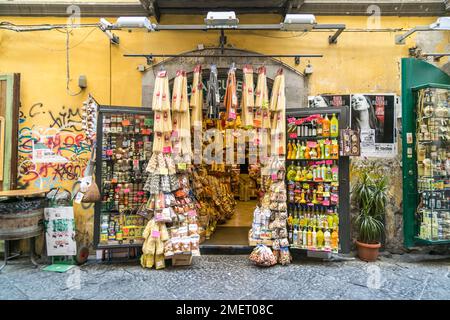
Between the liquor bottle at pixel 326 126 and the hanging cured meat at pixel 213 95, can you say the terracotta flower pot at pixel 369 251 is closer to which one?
the liquor bottle at pixel 326 126

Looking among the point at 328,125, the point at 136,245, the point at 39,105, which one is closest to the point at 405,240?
the point at 328,125

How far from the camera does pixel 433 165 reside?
512cm

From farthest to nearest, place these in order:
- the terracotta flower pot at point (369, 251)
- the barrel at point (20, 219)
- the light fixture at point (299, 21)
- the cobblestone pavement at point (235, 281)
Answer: the terracotta flower pot at point (369, 251) → the barrel at point (20, 219) → the light fixture at point (299, 21) → the cobblestone pavement at point (235, 281)

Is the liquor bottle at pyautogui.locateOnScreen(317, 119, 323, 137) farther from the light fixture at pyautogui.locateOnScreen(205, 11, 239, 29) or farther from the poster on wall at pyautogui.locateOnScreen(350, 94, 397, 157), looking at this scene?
the light fixture at pyautogui.locateOnScreen(205, 11, 239, 29)

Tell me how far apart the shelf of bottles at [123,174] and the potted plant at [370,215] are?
414cm

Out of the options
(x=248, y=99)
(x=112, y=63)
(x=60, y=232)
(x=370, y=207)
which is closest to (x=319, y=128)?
(x=248, y=99)

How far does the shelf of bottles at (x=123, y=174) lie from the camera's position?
498 cm

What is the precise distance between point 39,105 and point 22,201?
2053mm

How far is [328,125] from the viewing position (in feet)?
16.1

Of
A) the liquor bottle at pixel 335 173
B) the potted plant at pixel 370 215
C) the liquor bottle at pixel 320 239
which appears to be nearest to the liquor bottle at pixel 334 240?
the liquor bottle at pixel 320 239

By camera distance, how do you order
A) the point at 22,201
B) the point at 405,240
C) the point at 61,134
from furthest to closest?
the point at 61,134 < the point at 405,240 < the point at 22,201

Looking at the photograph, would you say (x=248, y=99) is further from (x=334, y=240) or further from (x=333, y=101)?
(x=334, y=240)

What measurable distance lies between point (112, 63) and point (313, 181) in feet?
15.5
